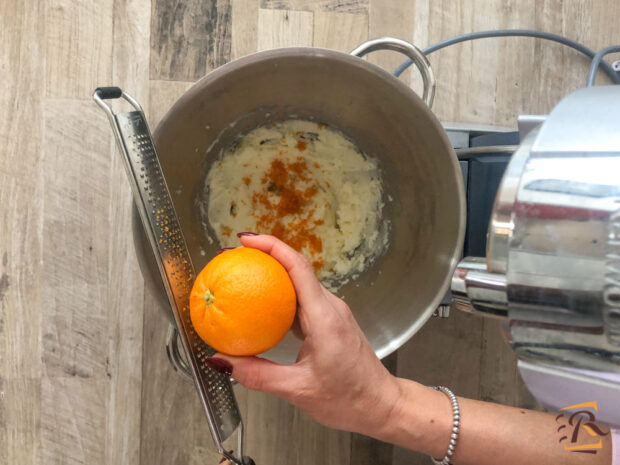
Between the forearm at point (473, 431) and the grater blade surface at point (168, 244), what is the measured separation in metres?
0.17

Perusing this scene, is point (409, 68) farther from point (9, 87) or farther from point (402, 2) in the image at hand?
point (9, 87)

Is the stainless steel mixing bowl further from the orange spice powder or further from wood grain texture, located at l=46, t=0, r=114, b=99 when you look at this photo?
wood grain texture, located at l=46, t=0, r=114, b=99

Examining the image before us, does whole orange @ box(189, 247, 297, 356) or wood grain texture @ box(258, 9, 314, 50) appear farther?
wood grain texture @ box(258, 9, 314, 50)

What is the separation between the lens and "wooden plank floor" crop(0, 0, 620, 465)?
68cm

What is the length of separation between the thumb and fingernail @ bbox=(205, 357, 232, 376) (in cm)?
2

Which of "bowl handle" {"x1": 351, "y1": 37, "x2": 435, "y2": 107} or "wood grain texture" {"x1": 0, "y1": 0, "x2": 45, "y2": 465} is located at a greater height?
"bowl handle" {"x1": 351, "y1": 37, "x2": 435, "y2": 107}

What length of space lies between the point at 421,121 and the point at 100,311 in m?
0.50

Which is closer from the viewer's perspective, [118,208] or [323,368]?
[323,368]

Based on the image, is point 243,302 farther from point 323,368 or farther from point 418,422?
point 418,422

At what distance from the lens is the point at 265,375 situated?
0.47 m

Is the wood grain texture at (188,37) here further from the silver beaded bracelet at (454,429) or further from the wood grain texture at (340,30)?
the silver beaded bracelet at (454,429)

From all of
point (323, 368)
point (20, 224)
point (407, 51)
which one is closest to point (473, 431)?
point (323, 368)

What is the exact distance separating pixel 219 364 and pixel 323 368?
0.36 ft

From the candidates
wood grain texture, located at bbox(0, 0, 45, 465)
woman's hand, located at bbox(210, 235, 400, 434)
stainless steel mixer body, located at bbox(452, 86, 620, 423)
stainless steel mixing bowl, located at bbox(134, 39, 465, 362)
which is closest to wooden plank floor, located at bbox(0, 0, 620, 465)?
wood grain texture, located at bbox(0, 0, 45, 465)
